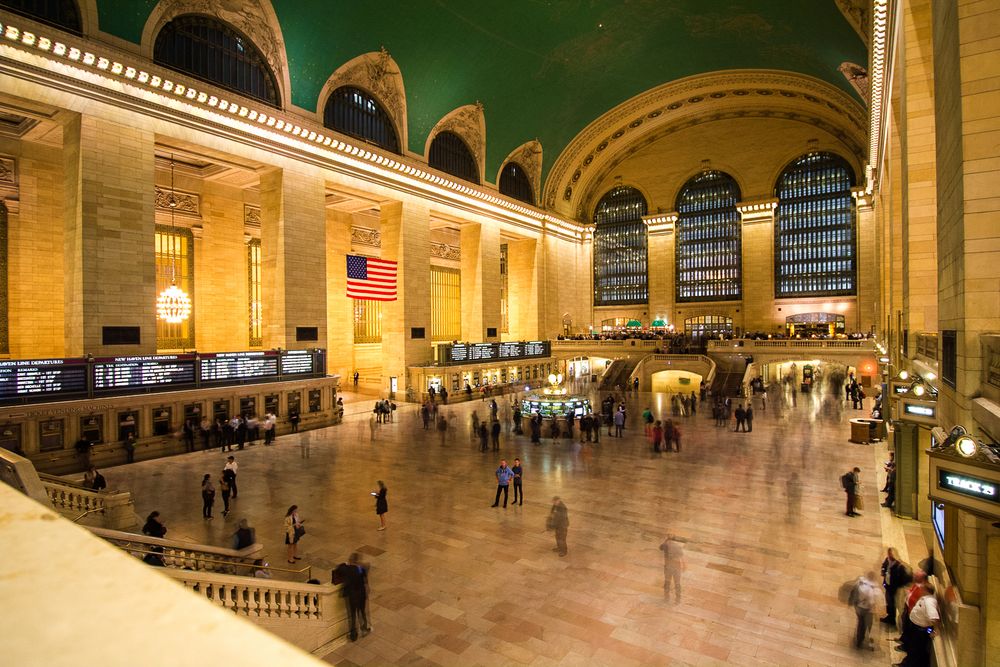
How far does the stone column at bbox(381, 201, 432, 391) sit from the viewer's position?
24.9 m

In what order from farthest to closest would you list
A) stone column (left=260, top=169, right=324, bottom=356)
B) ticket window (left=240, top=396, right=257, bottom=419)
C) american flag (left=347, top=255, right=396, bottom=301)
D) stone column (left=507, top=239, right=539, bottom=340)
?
stone column (left=507, top=239, right=539, bottom=340)
american flag (left=347, top=255, right=396, bottom=301)
stone column (left=260, top=169, right=324, bottom=356)
ticket window (left=240, top=396, right=257, bottom=419)

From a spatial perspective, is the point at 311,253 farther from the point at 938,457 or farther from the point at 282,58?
the point at 938,457

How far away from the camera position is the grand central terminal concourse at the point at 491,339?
526 centimetres

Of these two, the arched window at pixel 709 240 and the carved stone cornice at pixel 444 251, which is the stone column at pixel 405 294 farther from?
the arched window at pixel 709 240

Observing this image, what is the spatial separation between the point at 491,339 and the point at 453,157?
A: 1020cm

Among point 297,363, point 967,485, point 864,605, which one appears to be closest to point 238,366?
point 297,363

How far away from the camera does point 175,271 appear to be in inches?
850

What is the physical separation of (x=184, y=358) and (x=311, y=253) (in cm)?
661

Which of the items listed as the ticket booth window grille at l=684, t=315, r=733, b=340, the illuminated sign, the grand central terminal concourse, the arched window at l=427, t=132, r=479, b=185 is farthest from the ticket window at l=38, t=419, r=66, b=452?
the ticket booth window grille at l=684, t=315, r=733, b=340

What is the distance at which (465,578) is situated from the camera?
7.26 meters

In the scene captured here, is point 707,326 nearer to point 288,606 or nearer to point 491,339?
point 491,339

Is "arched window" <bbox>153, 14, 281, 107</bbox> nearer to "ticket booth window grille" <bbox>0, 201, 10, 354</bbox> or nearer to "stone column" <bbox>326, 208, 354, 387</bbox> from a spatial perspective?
"ticket booth window grille" <bbox>0, 201, 10, 354</bbox>

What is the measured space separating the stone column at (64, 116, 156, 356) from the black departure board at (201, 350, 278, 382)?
5.60 ft

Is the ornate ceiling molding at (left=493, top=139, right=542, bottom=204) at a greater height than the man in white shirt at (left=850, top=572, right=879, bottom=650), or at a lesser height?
greater
